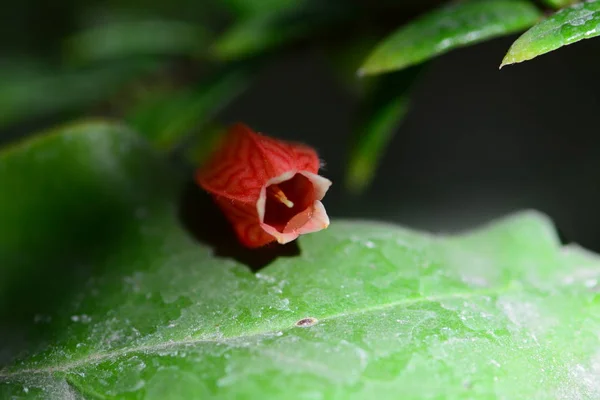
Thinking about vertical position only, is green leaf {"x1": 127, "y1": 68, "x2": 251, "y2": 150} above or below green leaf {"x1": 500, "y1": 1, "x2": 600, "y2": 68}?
below

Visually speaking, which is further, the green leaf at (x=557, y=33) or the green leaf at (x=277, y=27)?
the green leaf at (x=277, y=27)

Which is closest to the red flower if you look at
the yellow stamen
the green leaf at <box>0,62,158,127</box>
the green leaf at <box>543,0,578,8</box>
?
the yellow stamen

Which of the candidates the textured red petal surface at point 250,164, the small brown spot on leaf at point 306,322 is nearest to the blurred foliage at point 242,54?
the textured red petal surface at point 250,164

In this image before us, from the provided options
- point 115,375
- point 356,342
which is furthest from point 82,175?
point 356,342

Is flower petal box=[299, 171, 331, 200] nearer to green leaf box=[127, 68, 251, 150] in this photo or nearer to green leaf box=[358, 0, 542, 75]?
green leaf box=[358, 0, 542, 75]

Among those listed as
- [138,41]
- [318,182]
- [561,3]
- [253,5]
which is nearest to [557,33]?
[561,3]

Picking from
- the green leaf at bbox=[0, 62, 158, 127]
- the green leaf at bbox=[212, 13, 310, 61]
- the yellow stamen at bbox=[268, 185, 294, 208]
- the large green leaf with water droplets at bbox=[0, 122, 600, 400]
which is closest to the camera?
the large green leaf with water droplets at bbox=[0, 122, 600, 400]

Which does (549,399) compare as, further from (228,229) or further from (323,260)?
(228,229)

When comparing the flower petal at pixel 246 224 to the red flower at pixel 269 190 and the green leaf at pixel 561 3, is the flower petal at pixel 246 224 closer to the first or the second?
the red flower at pixel 269 190
